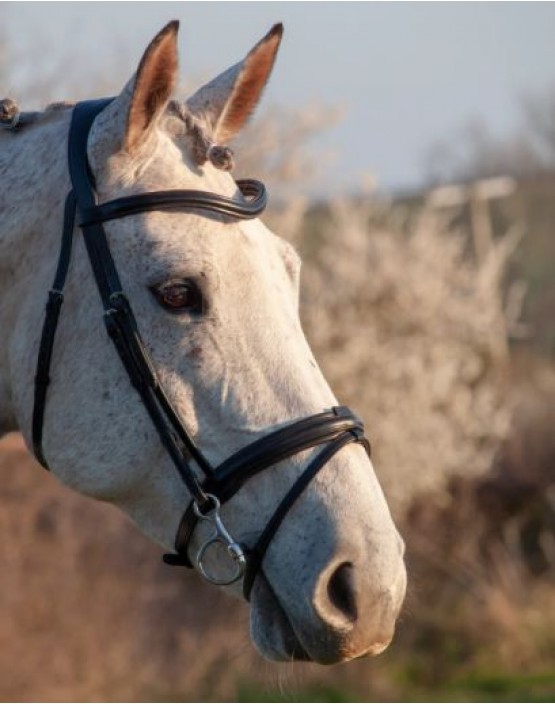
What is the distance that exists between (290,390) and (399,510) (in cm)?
1217

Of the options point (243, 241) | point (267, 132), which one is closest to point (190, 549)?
point (243, 241)

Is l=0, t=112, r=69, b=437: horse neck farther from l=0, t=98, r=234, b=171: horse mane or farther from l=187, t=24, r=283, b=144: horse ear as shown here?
l=187, t=24, r=283, b=144: horse ear

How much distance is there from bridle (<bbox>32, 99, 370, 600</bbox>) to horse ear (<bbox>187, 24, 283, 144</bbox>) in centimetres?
31

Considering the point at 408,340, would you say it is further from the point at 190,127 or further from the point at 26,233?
the point at 26,233

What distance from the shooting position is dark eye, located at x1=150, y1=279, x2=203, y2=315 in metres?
2.90

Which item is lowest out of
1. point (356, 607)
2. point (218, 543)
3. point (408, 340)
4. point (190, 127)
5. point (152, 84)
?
point (408, 340)

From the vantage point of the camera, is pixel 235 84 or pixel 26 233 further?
pixel 235 84

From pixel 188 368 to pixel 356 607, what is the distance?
75 cm

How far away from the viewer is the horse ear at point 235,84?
132 inches

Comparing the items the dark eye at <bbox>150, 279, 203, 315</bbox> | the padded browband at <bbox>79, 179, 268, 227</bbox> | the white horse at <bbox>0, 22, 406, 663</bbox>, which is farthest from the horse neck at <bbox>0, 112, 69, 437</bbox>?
the dark eye at <bbox>150, 279, 203, 315</bbox>

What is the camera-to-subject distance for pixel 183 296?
2908mm

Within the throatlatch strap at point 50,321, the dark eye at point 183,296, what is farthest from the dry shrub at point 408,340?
the dark eye at point 183,296

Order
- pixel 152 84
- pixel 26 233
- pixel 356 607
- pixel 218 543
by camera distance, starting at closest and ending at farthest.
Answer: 1. pixel 356 607
2. pixel 218 543
3. pixel 152 84
4. pixel 26 233

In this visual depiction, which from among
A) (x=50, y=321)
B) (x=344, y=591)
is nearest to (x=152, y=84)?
(x=50, y=321)
